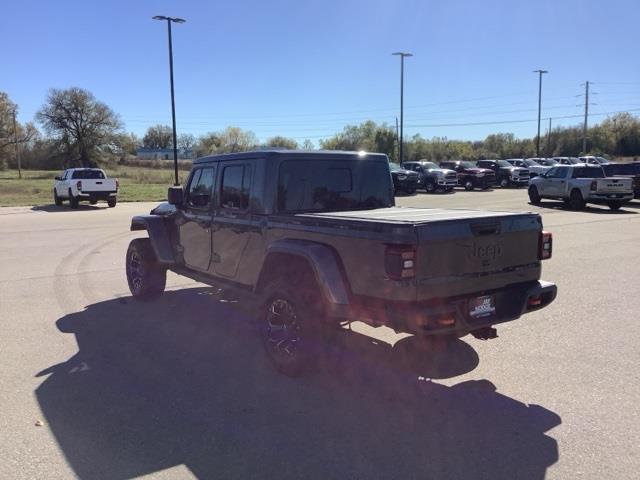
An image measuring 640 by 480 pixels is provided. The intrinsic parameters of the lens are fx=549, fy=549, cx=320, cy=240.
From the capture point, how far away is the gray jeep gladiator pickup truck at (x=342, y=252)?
4000 mm

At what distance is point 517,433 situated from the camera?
3797 millimetres

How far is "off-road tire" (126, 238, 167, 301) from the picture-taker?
7.46m

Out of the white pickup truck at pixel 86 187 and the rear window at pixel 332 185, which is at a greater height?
the rear window at pixel 332 185

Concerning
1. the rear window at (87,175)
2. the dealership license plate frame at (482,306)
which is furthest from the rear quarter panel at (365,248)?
the rear window at (87,175)

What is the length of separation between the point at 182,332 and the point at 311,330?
2152 millimetres

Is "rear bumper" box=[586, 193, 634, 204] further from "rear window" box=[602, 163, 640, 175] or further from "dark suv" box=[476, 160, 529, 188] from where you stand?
"dark suv" box=[476, 160, 529, 188]

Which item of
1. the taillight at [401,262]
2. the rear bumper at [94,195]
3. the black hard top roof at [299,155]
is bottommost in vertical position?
the rear bumper at [94,195]

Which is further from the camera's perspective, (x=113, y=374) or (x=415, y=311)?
(x=113, y=374)

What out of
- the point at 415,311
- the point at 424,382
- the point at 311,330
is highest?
the point at 415,311

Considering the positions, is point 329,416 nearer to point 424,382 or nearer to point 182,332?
point 424,382

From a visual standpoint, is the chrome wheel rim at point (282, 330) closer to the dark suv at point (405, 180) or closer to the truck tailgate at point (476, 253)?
the truck tailgate at point (476, 253)

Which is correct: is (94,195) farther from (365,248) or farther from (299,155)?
(365,248)

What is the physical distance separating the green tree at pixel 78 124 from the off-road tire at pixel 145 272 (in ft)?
262

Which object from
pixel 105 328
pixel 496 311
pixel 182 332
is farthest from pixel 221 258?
pixel 496 311
